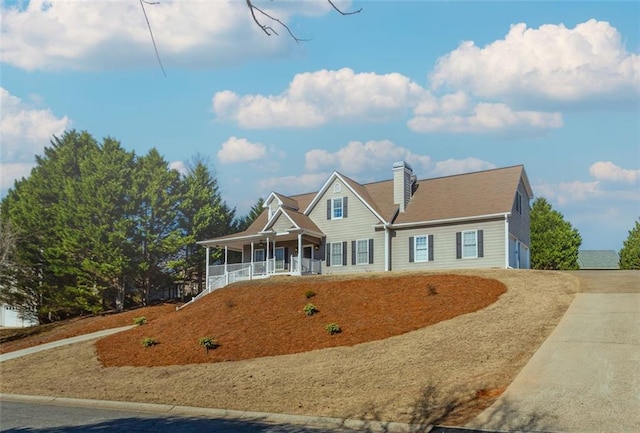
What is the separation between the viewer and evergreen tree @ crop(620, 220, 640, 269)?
1972 inches

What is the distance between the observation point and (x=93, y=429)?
443 inches

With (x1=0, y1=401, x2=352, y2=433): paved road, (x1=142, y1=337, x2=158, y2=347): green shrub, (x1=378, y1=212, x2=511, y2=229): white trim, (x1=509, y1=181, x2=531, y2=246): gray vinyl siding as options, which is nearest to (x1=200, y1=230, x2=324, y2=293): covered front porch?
(x1=378, y1=212, x2=511, y2=229): white trim

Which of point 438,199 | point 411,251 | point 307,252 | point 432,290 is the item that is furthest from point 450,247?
point 432,290

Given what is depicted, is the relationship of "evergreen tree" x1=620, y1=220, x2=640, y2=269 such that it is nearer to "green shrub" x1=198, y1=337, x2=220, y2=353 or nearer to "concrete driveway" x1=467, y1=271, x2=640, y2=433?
"concrete driveway" x1=467, y1=271, x2=640, y2=433

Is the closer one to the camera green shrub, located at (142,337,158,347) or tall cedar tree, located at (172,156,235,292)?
green shrub, located at (142,337,158,347)

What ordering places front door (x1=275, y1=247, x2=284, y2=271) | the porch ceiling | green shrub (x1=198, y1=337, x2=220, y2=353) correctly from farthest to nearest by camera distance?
front door (x1=275, y1=247, x2=284, y2=271) < the porch ceiling < green shrub (x1=198, y1=337, x2=220, y2=353)

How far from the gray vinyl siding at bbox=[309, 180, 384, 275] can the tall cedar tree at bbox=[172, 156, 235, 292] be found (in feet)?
42.1

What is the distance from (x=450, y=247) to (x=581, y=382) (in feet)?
63.3

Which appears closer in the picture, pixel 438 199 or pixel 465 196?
pixel 465 196

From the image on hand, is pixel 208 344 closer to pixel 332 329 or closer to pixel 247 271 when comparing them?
pixel 332 329

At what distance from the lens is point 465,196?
33.6 metres

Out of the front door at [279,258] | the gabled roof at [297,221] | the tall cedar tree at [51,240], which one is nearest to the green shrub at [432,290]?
the gabled roof at [297,221]

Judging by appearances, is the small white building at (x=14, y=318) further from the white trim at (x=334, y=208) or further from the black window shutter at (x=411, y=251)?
the black window shutter at (x=411, y=251)

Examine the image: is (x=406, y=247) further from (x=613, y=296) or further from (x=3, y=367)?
(x=3, y=367)
